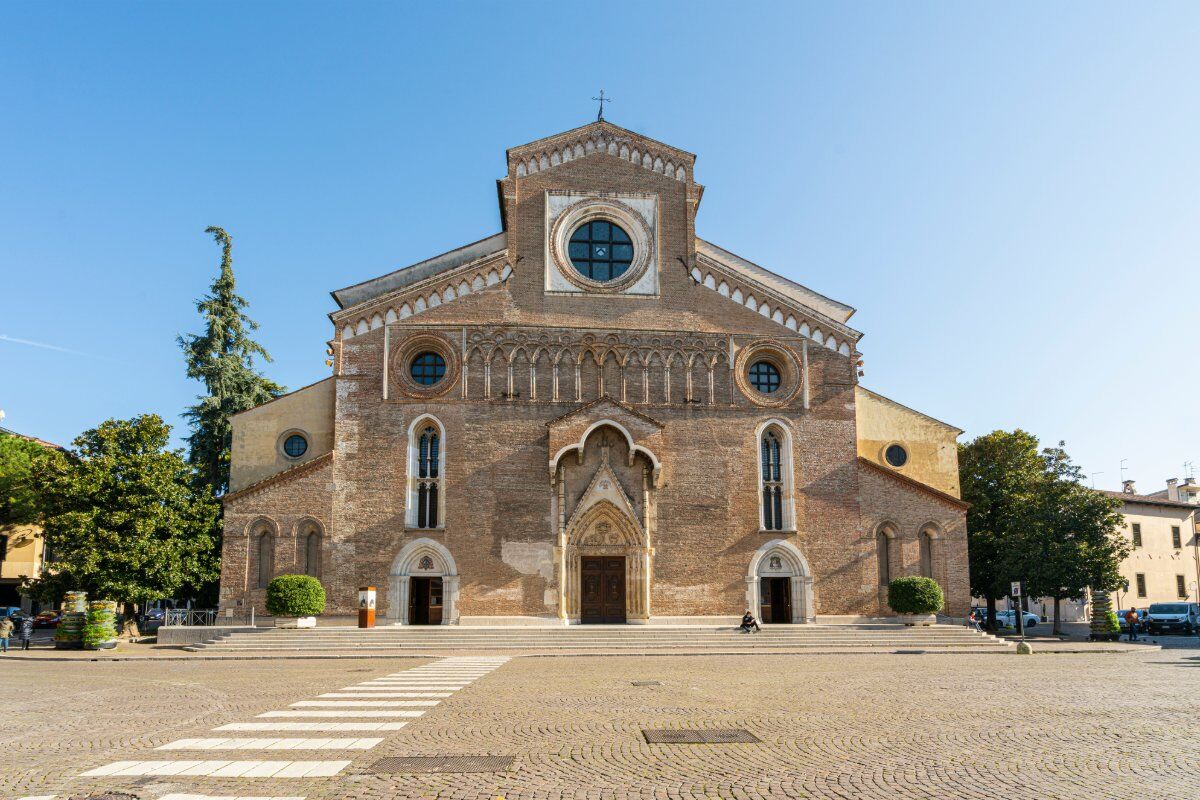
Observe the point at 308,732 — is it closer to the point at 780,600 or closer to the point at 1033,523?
the point at 780,600

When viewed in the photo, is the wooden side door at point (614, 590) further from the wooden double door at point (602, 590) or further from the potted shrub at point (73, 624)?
the potted shrub at point (73, 624)

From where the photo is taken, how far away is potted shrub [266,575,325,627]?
92.9ft

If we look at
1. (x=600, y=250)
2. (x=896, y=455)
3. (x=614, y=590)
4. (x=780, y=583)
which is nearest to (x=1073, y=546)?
(x=896, y=455)

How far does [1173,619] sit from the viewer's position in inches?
1553

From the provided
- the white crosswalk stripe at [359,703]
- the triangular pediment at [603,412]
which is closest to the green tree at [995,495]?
the triangular pediment at [603,412]

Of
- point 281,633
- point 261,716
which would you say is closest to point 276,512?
point 281,633

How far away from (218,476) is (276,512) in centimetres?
1121

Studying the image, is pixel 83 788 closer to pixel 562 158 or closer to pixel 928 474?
pixel 562 158

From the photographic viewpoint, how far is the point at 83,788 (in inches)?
321

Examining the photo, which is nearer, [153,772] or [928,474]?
[153,772]

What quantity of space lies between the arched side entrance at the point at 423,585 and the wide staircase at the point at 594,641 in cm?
111

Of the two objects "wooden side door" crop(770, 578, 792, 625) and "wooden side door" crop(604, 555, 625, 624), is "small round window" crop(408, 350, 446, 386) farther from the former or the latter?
"wooden side door" crop(770, 578, 792, 625)

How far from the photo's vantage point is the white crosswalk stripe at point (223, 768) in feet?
28.8

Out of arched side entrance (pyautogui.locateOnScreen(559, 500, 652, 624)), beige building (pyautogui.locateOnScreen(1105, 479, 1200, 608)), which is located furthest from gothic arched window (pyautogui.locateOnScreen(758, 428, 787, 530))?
beige building (pyautogui.locateOnScreen(1105, 479, 1200, 608))
